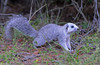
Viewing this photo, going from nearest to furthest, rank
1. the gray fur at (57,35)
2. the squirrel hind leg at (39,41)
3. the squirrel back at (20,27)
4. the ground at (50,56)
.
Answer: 1. the ground at (50,56)
2. the gray fur at (57,35)
3. the squirrel hind leg at (39,41)
4. the squirrel back at (20,27)

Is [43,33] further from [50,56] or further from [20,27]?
[50,56]

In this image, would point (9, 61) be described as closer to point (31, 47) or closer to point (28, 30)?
point (31, 47)

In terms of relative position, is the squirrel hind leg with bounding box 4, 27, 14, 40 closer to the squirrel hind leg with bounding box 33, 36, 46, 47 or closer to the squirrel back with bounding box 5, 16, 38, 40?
the squirrel back with bounding box 5, 16, 38, 40

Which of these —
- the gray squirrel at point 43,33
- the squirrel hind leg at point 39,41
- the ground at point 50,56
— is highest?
the gray squirrel at point 43,33

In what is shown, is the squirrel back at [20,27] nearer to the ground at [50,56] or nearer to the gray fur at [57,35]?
the gray fur at [57,35]

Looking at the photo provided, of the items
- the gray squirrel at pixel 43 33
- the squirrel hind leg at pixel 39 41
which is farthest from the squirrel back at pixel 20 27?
the squirrel hind leg at pixel 39 41

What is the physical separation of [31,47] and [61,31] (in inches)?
43.1

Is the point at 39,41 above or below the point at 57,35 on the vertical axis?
below

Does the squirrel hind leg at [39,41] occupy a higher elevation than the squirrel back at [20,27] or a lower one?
lower

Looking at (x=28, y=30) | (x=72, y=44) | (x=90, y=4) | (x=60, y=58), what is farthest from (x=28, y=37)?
(x=90, y=4)

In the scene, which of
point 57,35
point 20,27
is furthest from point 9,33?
point 57,35

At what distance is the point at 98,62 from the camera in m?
3.69


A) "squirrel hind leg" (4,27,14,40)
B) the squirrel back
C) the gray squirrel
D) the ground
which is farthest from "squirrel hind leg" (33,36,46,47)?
"squirrel hind leg" (4,27,14,40)

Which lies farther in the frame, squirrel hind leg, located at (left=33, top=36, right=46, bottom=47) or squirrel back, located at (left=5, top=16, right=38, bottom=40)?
squirrel back, located at (left=5, top=16, right=38, bottom=40)
